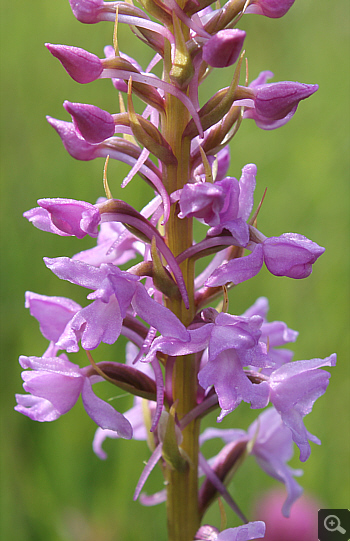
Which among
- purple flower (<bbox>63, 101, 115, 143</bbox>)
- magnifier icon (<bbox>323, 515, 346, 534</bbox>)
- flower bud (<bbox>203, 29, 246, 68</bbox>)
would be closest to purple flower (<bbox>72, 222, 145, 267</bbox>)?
purple flower (<bbox>63, 101, 115, 143</bbox>)

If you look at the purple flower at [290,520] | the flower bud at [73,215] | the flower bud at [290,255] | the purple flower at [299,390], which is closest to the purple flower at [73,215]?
the flower bud at [73,215]

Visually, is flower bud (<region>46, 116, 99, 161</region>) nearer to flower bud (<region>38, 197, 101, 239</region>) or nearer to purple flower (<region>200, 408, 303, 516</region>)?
flower bud (<region>38, 197, 101, 239</region>)

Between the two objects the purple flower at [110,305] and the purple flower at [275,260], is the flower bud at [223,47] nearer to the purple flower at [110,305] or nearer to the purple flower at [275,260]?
the purple flower at [275,260]

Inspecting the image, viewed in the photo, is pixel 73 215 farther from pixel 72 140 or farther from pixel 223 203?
pixel 223 203

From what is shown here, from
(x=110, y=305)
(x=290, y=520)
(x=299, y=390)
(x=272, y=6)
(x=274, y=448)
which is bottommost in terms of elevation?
(x=290, y=520)

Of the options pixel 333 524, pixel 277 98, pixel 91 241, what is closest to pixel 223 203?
pixel 277 98

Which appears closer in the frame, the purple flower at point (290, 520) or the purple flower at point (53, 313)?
the purple flower at point (53, 313)
